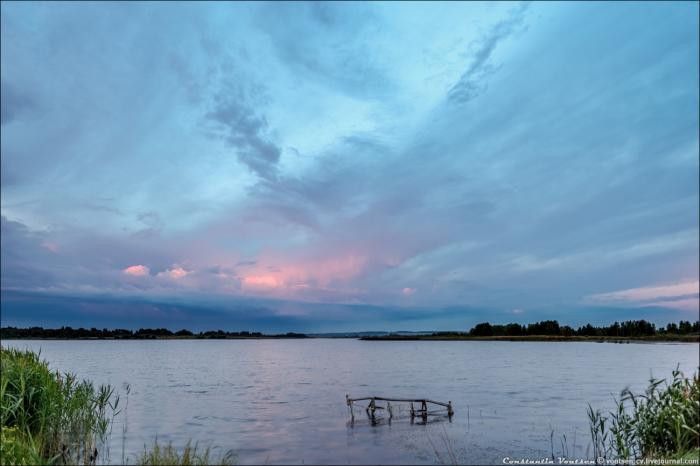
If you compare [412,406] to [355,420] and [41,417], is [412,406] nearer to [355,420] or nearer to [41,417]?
[355,420]

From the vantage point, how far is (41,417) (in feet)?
81.8

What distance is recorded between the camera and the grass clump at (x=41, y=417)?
20219mm

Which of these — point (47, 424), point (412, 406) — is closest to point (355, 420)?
point (412, 406)

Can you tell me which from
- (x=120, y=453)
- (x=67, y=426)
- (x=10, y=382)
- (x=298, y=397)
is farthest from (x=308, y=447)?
(x=298, y=397)

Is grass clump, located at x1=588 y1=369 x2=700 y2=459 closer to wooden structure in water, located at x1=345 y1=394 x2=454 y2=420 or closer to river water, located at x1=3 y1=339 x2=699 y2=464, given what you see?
river water, located at x1=3 y1=339 x2=699 y2=464

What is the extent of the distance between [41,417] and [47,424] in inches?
21.5

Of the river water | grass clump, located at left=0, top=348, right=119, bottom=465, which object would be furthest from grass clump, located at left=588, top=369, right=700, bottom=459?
grass clump, located at left=0, top=348, right=119, bottom=465

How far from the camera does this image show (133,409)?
47.9 m

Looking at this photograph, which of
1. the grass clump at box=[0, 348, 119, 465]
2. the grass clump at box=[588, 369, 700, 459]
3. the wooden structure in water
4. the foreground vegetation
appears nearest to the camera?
the foreground vegetation

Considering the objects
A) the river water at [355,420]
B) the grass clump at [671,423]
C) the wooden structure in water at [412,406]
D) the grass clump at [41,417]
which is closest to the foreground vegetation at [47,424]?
the grass clump at [41,417]

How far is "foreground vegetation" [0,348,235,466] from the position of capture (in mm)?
19702

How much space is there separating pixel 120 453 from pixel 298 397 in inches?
1239

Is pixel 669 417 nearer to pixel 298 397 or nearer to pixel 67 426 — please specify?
pixel 67 426

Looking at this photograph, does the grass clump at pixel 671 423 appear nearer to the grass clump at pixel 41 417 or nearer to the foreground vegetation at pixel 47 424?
the foreground vegetation at pixel 47 424
